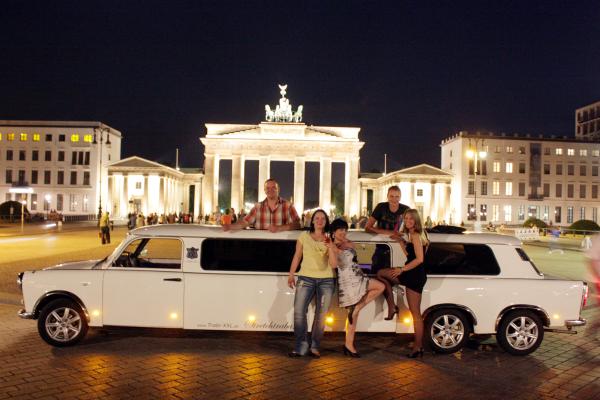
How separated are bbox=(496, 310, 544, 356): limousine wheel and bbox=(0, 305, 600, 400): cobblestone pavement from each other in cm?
16

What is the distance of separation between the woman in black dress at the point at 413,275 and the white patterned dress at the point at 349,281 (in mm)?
419

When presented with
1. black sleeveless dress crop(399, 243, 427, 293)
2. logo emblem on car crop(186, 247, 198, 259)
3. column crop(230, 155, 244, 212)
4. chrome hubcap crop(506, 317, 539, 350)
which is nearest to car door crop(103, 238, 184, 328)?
logo emblem on car crop(186, 247, 198, 259)

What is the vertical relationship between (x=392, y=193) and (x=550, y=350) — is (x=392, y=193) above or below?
above

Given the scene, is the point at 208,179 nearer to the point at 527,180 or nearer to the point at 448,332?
the point at 527,180

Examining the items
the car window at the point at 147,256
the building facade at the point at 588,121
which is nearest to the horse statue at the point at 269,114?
the building facade at the point at 588,121

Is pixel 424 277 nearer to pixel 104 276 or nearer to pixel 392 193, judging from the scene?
pixel 392 193

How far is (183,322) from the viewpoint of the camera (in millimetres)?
8062

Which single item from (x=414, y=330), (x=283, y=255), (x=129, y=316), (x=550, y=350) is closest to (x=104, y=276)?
(x=129, y=316)

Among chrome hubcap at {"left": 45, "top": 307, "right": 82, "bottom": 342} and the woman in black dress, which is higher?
the woman in black dress

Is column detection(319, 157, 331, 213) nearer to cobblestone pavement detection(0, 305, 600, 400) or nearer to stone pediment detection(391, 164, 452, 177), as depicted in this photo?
stone pediment detection(391, 164, 452, 177)

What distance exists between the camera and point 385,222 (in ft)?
29.6

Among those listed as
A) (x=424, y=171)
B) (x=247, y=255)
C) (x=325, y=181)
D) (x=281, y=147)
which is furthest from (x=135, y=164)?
(x=247, y=255)

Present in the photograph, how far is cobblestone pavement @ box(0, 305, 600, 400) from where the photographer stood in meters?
6.39

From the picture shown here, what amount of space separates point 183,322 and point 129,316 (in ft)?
2.61
